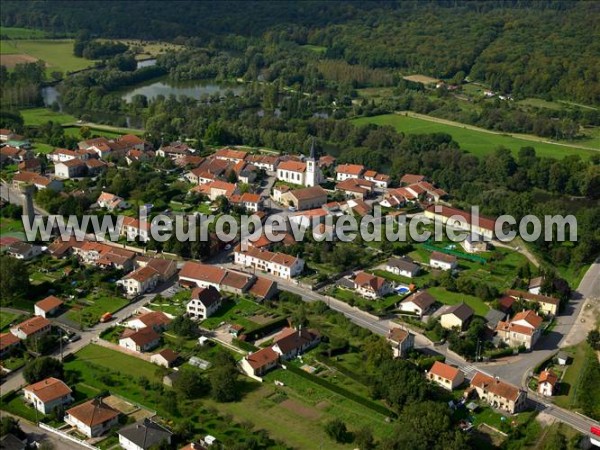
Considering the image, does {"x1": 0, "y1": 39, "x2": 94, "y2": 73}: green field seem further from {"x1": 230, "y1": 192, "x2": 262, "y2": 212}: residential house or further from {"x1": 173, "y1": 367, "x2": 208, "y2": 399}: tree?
{"x1": 173, "y1": 367, "x2": 208, "y2": 399}: tree

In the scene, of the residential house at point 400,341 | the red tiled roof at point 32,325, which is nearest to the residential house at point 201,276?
the red tiled roof at point 32,325

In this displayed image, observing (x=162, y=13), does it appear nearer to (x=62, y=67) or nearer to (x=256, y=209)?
(x=62, y=67)

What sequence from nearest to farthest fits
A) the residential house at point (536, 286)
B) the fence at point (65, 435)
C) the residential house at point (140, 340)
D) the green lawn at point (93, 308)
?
the fence at point (65, 435) < the residential house at point (140, 340) < the green lawn at point (93, 308) < the residential house at point (536, 286)

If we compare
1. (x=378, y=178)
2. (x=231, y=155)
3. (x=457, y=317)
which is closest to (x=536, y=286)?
(x=457, y=317)

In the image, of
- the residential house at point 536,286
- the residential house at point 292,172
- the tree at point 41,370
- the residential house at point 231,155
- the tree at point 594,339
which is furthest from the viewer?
the residential house at point 231,155

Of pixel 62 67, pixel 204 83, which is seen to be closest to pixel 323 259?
pixel 204 83

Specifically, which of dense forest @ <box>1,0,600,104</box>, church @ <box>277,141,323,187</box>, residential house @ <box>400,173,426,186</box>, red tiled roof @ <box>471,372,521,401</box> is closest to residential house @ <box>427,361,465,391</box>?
red tiled roof @ <box>471,372,521,401</box>

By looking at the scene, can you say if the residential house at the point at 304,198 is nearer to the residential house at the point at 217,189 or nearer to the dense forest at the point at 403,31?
the residential house at the point at 217,189
